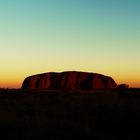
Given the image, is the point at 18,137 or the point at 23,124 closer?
the point at 18,137

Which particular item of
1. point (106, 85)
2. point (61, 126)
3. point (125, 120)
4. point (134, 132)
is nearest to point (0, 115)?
point (61, 126)

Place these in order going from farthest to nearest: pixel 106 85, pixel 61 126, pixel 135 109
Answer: pixel 106 85 < pixel 135 109 < pixel 61 126

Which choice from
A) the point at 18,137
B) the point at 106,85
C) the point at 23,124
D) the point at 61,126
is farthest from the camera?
the point at 106,85

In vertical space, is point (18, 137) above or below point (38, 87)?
above

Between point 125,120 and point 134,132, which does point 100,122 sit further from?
point 134,132

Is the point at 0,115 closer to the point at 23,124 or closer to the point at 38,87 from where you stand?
the point at 23,124

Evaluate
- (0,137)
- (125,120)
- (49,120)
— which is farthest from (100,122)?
(0,137)
